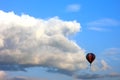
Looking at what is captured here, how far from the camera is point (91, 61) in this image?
410 ft

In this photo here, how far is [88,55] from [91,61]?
14.6 ft

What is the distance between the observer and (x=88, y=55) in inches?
5054
